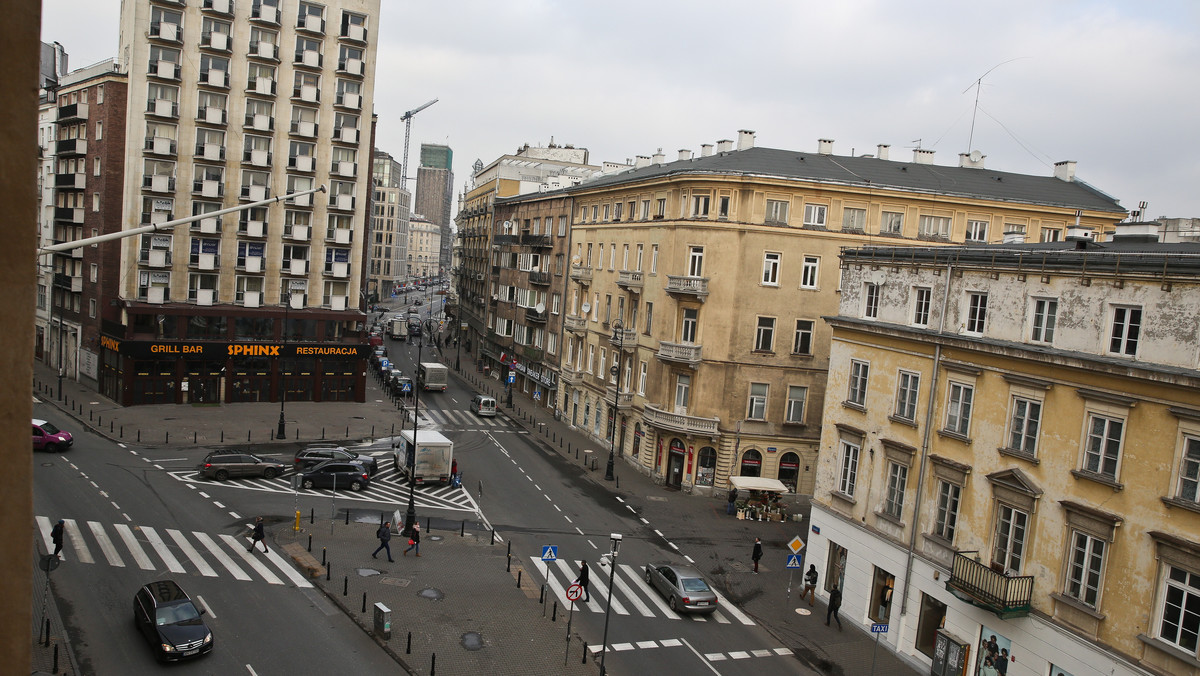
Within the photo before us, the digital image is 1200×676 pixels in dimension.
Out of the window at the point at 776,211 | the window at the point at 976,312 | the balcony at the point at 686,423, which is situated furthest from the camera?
the window at the point at 776,211

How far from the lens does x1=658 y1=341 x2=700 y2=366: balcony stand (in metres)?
46.5

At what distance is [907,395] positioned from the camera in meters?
→ 28.1

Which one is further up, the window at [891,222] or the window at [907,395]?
the window at [891,222]

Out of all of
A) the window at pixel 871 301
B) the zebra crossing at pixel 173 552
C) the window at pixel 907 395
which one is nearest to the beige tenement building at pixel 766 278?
the window at pixel 871 301

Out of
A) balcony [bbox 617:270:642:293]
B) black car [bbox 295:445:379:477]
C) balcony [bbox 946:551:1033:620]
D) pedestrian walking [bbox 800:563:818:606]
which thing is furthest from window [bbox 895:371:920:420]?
black car [bbox 295:445:379:477]

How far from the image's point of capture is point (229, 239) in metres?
59.4

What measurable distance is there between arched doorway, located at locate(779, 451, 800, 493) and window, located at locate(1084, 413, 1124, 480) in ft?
86.4

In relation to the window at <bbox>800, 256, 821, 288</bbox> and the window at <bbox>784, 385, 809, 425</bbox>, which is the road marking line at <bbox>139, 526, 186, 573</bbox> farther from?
the window at <bbox>800, 256, 821, 288</bbox>

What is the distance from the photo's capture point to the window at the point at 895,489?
91.1 ft

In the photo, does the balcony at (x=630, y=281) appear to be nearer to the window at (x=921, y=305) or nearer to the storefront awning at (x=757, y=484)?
the storefront awning at (x=757, y=484)

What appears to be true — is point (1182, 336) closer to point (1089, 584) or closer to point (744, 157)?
point (1089, 584)

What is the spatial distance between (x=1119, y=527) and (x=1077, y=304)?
6.13 metres

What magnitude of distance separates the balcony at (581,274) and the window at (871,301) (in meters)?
33.4

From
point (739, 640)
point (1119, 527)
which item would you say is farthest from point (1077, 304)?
point (739, 640)
